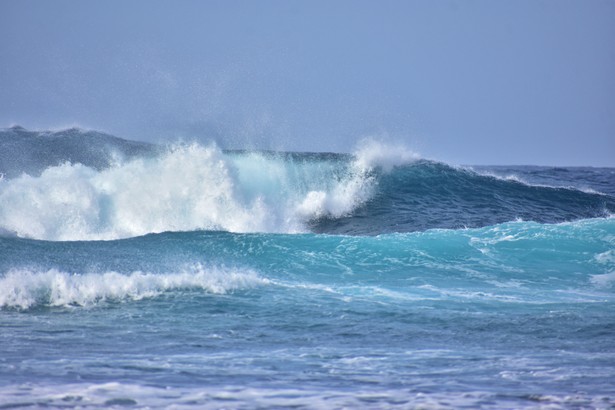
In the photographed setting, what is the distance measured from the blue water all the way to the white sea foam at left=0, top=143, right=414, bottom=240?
57 millimetres

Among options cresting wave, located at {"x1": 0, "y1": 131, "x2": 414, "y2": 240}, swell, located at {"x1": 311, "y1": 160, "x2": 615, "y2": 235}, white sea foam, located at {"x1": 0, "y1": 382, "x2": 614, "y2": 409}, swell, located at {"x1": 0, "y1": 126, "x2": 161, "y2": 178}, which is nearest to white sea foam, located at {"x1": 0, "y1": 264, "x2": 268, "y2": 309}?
white sea foam, located at {"x1": 0, "y1": 382, "x2": 614, "y2": 409}

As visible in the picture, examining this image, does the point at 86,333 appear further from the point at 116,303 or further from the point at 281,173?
the point at 281,173

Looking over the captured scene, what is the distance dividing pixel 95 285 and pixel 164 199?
8693mm

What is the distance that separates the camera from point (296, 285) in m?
12.0

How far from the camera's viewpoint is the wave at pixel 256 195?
59.4ft

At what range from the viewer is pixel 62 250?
1452 cm

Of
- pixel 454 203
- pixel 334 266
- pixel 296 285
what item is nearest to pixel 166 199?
pixel 334 266

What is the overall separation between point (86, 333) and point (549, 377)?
16.1 feet

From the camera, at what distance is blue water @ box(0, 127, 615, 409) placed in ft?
19.7

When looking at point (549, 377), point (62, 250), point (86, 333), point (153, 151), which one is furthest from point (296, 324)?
point (153, 151)

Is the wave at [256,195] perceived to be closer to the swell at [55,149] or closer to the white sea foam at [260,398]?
the swell at [55,149]

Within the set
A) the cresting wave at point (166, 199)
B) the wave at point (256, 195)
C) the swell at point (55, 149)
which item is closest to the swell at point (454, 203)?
the wave at point (256, 195)

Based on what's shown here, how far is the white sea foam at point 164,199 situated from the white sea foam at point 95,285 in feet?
21.2

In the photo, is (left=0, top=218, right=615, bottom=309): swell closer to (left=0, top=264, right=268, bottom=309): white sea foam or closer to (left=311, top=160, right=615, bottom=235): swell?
(left=0, top=264, right=268, bottom=309): white sea foam
